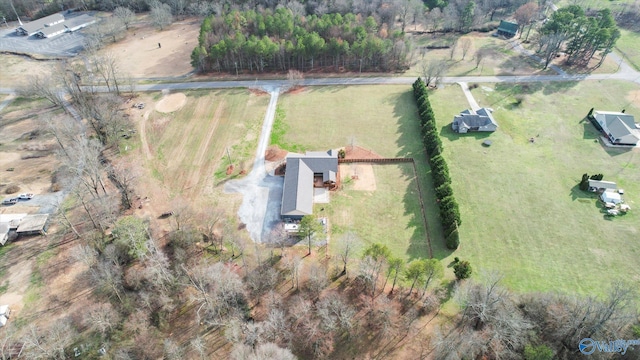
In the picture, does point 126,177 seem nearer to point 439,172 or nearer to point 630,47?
point 439,172

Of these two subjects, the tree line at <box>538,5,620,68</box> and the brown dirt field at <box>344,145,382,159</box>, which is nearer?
the brown dirt field at <box>344,145,382,159</box>

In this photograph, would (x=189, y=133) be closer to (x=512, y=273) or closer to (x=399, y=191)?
(x=399, y=191)

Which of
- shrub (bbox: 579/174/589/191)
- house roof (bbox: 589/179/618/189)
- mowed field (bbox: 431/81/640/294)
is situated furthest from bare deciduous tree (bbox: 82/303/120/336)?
house roof (bbox: 589/179/618/189)

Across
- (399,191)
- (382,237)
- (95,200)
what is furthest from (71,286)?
(399,191)

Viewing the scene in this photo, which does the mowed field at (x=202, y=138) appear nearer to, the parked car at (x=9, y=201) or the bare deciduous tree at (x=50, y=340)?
the parked car at (x=9, y=201)

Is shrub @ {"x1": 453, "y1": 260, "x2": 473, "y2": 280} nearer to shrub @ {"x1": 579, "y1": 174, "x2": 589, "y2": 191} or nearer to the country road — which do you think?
shrub @ {"x1": 579, "y1": 174, "x2": 589, "y2": 191}

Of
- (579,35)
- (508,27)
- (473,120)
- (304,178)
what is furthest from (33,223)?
(508,27)
